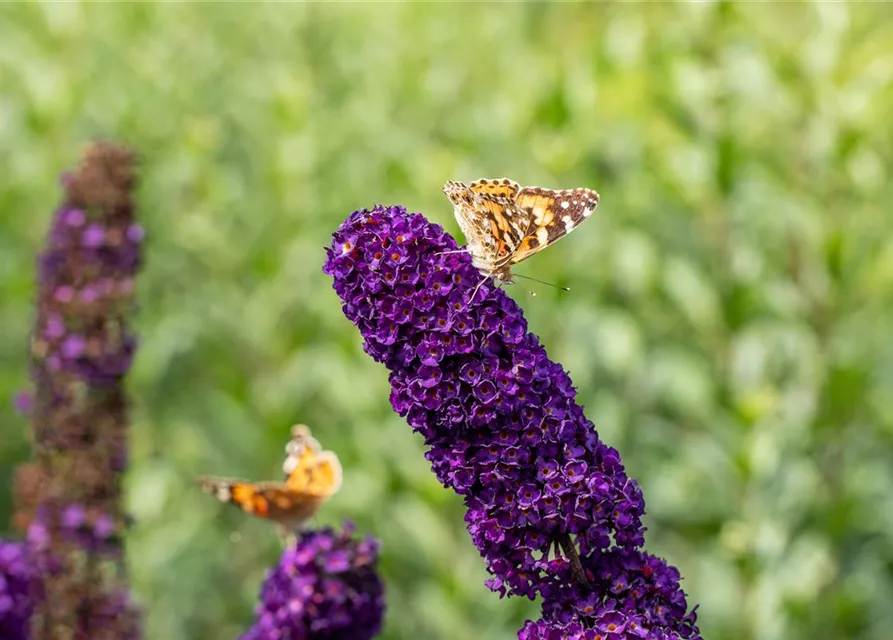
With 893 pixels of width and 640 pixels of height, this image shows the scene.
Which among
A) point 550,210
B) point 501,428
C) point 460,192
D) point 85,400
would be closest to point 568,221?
point 550,210

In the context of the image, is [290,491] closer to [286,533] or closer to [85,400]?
[286,533]

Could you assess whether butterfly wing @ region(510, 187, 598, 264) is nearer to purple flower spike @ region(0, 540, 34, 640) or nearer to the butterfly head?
the butterfly head

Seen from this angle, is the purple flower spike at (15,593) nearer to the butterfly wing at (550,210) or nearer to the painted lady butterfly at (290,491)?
the painted lady butterfly at (290,491)

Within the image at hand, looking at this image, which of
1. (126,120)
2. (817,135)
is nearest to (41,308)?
(817,135)

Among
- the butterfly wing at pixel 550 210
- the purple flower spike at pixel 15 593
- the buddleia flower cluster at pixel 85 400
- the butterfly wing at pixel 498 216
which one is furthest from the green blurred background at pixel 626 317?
the butterfly wing at pixel 498 216

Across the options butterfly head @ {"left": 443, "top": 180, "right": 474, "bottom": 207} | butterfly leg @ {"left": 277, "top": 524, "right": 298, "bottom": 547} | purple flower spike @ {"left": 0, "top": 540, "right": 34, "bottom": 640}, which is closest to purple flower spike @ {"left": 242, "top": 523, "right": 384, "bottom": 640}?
butterfly leg @ {"left": 277, "top": 524, "right": 298, "bottom": 547}
